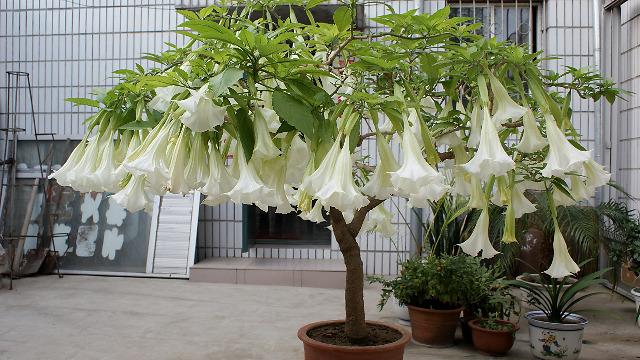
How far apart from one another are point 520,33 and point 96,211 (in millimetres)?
4586

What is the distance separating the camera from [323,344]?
189cm

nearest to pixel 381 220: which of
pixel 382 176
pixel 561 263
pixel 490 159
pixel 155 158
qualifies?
pixel 561 263

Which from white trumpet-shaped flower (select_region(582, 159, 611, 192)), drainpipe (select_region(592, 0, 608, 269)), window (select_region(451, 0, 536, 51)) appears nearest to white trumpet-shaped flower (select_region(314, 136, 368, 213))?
white trumpet-shaped flower (select_region(582, 159, 611, 192))

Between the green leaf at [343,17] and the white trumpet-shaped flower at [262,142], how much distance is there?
0.28m

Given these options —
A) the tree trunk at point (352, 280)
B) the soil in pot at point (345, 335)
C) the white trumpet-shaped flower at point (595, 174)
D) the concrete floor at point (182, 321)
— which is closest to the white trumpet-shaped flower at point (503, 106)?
the white trumpet-shaped flower at point (595, 174)

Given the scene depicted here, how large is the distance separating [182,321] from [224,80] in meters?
3.31

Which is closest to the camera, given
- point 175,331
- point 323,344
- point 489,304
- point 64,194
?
point 323,344

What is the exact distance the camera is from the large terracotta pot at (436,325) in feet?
11.1

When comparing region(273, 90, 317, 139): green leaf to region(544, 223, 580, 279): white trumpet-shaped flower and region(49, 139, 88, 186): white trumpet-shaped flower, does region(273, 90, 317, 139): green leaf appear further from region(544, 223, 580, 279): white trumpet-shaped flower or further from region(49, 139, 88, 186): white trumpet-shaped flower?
region(544, 223, 580, 279): white trumpet-shaped flower

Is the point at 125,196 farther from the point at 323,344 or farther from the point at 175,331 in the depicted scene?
the point at 175,331

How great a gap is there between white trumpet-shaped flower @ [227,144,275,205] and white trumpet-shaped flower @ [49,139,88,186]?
1.30 ft

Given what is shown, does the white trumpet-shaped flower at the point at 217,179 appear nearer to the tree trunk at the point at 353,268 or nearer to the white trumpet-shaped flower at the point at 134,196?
the white trumpet-shaped flower at the point at 134,196

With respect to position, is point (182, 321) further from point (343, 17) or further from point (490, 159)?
point (490, 159)

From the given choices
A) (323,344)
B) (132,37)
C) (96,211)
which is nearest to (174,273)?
(96,211)
